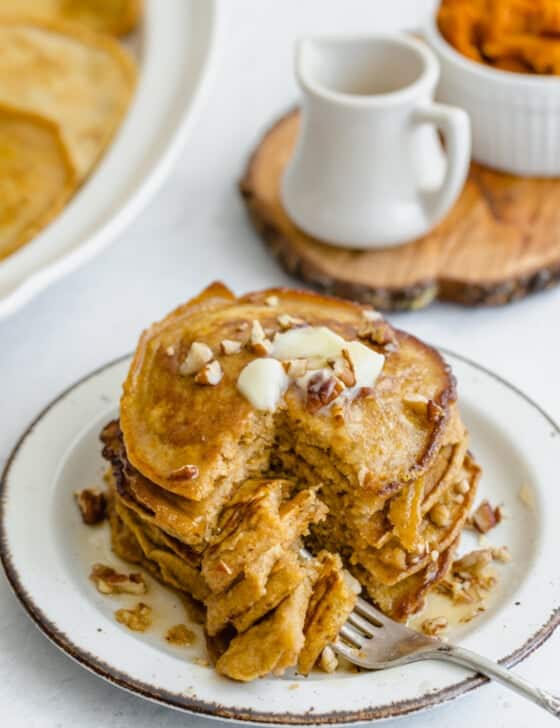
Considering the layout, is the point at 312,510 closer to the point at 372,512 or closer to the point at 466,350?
the point at 372,512

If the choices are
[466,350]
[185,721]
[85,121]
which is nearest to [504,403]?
[466,350]

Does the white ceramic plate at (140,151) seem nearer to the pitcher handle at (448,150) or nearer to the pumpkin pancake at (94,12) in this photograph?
the pumpkin pancake at (94,12)

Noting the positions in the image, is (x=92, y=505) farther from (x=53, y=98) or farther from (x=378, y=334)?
(x=53, y=98)

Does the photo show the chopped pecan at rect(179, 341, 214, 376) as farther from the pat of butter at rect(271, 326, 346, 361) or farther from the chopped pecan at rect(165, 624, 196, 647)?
the chopped pecan at rect(165, 624, 196, 647)

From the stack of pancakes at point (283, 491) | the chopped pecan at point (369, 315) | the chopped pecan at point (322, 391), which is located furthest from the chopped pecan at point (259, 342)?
the chopped pecan at point (369, 315)

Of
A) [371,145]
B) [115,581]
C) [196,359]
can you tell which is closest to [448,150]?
[371,145]
